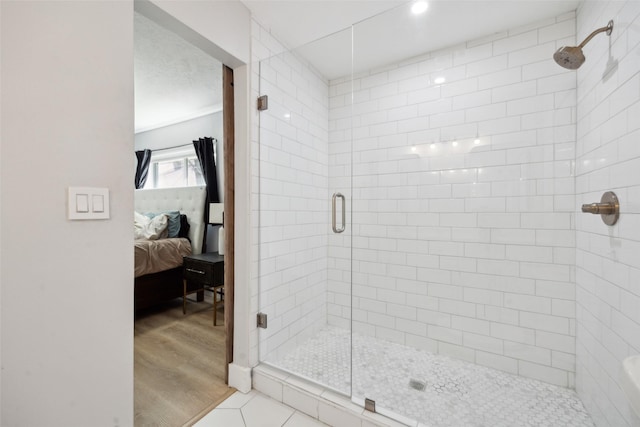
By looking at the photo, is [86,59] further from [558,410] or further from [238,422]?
[558,410]

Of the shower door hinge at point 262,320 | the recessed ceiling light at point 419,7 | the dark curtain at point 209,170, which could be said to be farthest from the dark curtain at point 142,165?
the recessed ceiling light at point 419,7

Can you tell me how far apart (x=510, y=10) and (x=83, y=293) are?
8.44 feet

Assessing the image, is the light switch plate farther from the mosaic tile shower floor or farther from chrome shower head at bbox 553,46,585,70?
chrome shower head at bbox 553,46,585,70

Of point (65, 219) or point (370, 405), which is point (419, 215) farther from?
point (65, 219)

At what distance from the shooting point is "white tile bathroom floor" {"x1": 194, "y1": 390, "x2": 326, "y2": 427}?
1.42 meters

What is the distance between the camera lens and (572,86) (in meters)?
1.62

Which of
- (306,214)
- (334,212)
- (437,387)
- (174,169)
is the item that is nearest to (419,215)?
(334,212)

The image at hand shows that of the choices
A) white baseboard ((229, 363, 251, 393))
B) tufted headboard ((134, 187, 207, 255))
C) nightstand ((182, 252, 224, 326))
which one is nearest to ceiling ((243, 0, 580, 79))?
nightstand ((182, 252, 224, 326))

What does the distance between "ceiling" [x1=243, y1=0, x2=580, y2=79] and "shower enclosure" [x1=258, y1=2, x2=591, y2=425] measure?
2 centimetres

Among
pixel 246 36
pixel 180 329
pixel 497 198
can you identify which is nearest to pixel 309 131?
pixel 246 36

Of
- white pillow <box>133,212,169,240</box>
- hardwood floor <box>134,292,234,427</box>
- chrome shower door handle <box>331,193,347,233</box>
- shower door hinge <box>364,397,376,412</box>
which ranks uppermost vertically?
chrome shower door handle <box>331,193,347,233</box>

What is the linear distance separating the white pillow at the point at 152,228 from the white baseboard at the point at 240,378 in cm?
218

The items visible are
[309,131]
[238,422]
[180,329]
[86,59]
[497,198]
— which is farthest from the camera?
[180,329]

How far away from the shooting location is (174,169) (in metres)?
4.10
